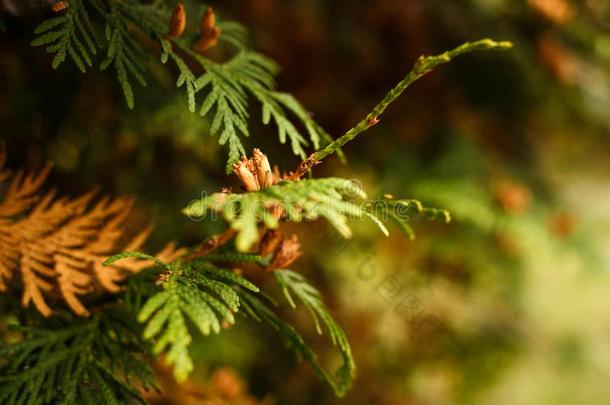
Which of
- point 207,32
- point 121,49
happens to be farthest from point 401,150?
point 121,49

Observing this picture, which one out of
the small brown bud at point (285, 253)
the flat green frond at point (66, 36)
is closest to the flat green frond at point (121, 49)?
the flat green frond at point (66, 36)

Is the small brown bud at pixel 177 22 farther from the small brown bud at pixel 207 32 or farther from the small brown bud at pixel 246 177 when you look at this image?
the small brown bud at pixel 246 177

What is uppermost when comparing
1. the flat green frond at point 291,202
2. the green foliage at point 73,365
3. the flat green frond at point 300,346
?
the flat green frond at point 291,202

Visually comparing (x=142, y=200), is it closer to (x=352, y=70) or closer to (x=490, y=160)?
(x=352, y=70)

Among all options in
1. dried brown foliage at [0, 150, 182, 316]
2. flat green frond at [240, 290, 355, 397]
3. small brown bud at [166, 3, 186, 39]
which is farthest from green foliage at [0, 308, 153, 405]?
small brown bud at [166, 3, 186, 39]

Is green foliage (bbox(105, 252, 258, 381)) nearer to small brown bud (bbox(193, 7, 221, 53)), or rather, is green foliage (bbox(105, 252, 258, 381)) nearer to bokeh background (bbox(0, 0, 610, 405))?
small brown bud (bbox(193, 7, 221, 53))

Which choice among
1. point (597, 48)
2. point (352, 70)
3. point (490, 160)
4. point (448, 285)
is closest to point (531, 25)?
point (597, 48)

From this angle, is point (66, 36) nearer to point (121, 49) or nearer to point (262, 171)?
point (121, 49)
